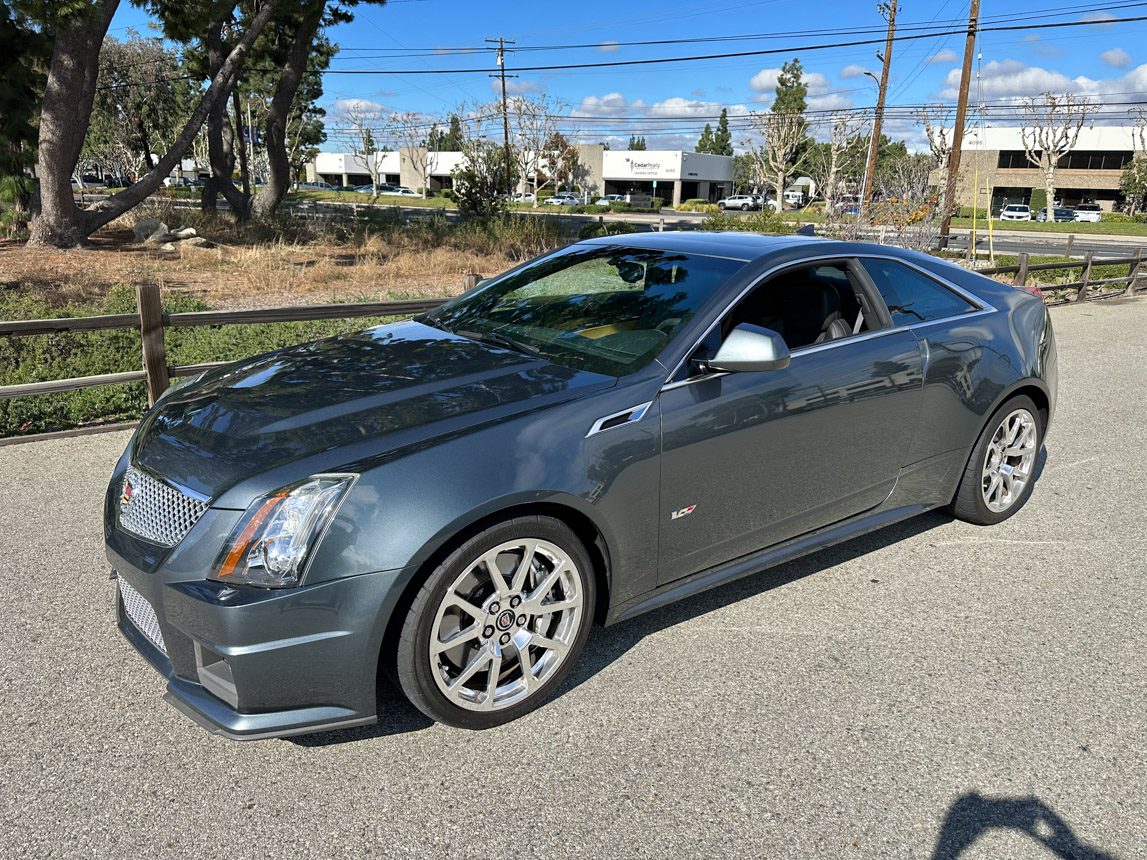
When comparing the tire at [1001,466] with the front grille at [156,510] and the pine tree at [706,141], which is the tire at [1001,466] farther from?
the pine tree at [706,141]

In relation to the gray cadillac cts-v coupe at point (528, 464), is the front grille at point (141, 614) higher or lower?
lower

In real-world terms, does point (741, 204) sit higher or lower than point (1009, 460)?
higher

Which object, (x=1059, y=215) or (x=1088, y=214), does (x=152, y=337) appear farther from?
(x=1059, y=215)

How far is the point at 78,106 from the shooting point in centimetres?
1831

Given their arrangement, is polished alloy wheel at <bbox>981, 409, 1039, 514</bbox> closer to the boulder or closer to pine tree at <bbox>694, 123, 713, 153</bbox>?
the boulder

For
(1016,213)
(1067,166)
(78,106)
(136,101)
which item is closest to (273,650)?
(78,106)

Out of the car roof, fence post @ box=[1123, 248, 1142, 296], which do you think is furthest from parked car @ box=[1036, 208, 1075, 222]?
the car roof

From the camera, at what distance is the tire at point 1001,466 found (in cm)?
465

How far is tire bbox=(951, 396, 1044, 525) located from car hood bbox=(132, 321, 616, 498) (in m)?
2.54

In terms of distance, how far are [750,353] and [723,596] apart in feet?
4.43

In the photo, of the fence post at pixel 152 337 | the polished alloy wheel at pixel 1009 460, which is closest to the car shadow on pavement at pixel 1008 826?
the polished alloy wheel at pixel 1009 460

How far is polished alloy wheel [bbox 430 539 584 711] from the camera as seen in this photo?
2842 millimetres

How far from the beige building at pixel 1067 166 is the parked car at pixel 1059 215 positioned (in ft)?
22.9

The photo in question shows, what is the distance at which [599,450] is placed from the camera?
9.94 feet
